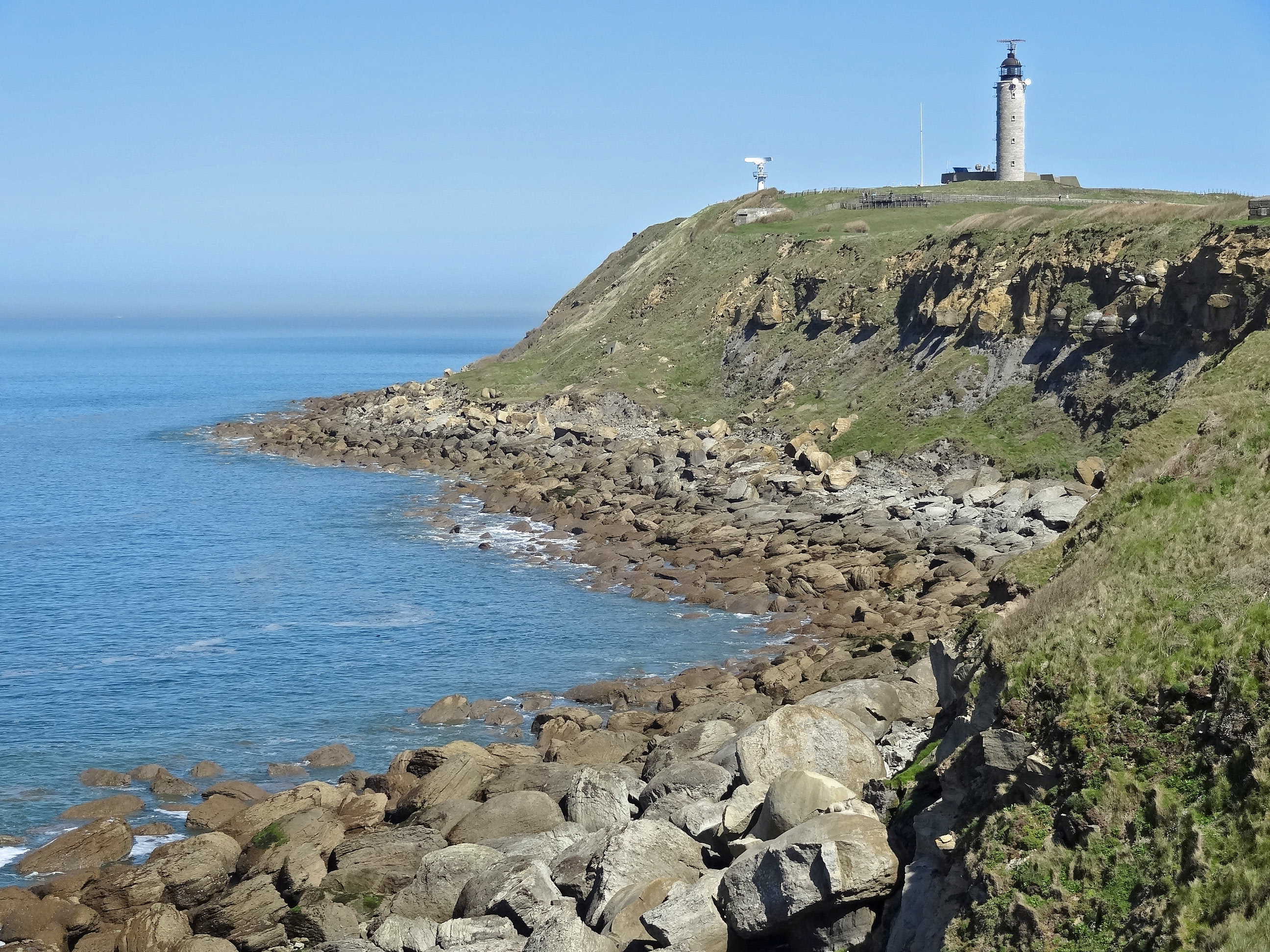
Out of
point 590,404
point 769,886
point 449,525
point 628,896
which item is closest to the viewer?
point 769,886

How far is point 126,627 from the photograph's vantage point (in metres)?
44.8

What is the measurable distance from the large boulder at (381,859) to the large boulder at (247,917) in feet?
3.36

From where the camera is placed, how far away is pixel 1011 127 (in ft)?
370

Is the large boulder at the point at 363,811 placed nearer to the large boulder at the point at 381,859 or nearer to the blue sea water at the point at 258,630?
the large boulder at the point at 381,859

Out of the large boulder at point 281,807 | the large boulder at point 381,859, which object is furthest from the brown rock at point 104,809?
the large boulder at point 381,859

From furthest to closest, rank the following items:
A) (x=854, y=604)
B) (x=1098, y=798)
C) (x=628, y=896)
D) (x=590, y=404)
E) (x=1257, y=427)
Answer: (x=590, y=404) < (x=854, y=604) < (x=1257, y=427) < (x=628, y=896) < (x=1098, y=798)

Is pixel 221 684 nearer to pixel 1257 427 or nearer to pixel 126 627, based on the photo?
pixel 126 627

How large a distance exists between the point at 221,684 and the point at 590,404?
164ft

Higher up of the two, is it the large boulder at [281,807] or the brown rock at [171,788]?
the large boulder at [281,807]

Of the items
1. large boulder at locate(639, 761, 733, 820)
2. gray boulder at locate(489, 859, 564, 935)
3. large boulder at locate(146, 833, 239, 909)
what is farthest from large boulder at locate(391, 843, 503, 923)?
large boulder at locate(146, 833, 239, 909)

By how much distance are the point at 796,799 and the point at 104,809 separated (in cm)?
1795

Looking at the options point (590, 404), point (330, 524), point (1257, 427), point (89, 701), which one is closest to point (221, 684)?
point (89, 701)

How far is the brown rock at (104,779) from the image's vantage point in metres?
30.3

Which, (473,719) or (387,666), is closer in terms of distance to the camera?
(473,719)
